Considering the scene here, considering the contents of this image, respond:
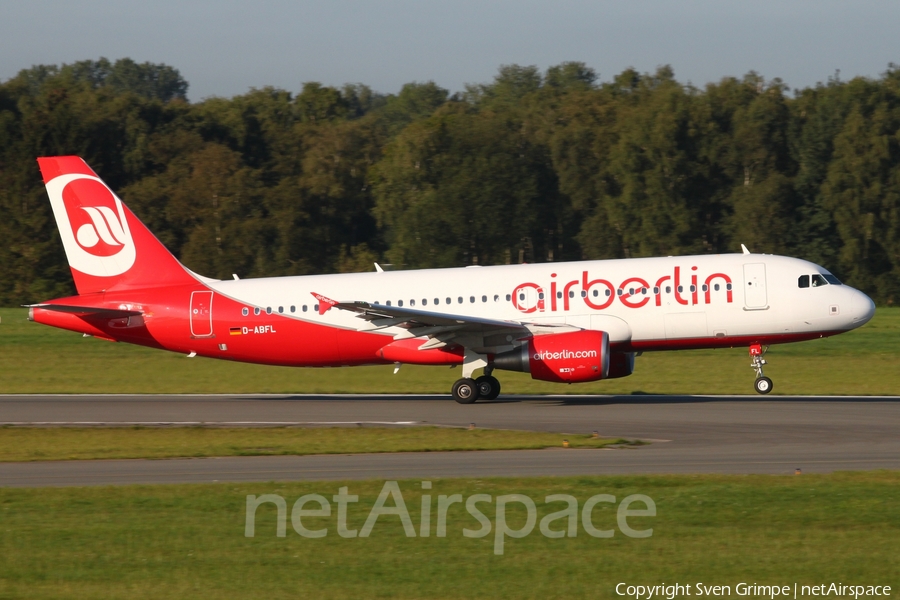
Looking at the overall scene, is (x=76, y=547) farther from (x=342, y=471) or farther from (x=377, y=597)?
(x=342, y=471)

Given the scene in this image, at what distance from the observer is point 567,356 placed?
26469mm

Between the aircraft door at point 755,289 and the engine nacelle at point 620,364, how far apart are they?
3272 millimetres

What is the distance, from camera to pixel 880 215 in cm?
7044

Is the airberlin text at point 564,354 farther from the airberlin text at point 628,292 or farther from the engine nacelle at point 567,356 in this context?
the airberlin text at point 628,292

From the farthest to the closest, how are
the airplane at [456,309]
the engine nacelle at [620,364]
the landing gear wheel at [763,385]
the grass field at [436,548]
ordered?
the engine nacelle at [620,364]
the landing gear wheel at [763,385]
the airplane at [456,309]
the grass field at [436,548]

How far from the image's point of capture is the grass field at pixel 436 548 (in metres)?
10.6

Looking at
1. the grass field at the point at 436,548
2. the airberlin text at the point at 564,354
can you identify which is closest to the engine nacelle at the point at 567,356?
the airberlin text at the point at 564,354

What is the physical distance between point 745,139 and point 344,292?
53009 mm

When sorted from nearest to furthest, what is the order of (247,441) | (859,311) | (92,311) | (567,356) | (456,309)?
(247,441) < (567,356) < (859,311) < (456,309) < (92,311)

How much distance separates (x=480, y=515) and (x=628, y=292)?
15.0 m

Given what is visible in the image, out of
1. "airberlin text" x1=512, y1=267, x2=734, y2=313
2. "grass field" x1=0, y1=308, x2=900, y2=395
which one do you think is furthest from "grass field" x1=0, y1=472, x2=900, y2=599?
"grass field" x1=0, y1=308, x2=900, y2=395

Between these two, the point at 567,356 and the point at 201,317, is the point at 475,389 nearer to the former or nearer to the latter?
the point at 567,356

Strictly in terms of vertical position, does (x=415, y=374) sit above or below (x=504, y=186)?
below

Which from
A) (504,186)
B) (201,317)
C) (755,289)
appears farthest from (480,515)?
(504,186)
